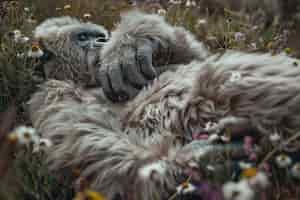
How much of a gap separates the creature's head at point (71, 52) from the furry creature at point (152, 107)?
0.02m

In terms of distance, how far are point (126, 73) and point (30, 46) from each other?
692 mm

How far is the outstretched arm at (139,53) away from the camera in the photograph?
262cm

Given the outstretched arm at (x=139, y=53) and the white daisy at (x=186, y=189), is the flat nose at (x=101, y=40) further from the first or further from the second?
the white daisy at (x=186, y=189)

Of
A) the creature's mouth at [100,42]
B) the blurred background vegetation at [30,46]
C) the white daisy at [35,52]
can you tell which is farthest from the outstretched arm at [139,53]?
the blurred background vegetation at [30,46]

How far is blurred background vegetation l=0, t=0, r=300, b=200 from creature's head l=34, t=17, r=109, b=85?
0.10 meters

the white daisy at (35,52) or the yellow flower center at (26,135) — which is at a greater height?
the yellow flower center at (26,135)

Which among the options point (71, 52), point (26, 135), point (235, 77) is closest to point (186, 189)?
point (26, 135)

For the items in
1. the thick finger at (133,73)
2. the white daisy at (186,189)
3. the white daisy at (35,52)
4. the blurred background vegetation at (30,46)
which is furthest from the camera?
the white daisy at (35,52)

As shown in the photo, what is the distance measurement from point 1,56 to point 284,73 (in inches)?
65.7

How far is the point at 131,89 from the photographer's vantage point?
2.63 meters

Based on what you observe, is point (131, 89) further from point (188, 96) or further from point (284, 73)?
point (284, 73)

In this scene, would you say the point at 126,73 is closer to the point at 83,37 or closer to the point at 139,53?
the point at 139,53

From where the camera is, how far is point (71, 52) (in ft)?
9.73

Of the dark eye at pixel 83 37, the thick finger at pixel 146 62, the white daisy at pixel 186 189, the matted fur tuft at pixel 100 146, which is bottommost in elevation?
the matted fur tuft at pixel 100 146
